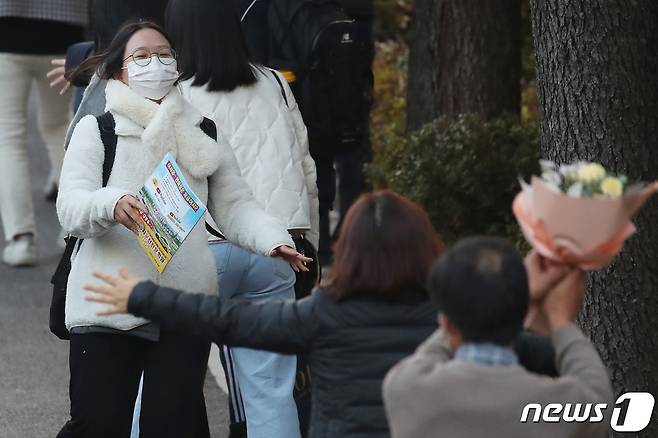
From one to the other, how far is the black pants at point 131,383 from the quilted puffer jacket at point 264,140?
890 millimetres

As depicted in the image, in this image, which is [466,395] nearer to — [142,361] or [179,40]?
[142,361]

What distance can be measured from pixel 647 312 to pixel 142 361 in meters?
1.77

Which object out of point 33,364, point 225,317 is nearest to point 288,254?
point 225,317

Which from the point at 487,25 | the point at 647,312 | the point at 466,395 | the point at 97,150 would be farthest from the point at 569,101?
the point at 487,25

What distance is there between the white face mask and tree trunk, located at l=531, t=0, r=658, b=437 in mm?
1362

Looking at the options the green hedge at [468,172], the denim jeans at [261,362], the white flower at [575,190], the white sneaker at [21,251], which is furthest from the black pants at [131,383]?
the white sneaker at [21,251]

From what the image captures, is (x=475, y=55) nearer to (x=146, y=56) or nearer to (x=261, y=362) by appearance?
(x=261, y=362)

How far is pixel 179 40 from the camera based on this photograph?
531 cm

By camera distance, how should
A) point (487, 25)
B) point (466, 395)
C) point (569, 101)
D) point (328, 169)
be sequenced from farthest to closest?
point (487, 25) → point (328, 169) → point (569, 101) → point (466, 395)

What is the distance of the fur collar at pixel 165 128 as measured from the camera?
4.52 m

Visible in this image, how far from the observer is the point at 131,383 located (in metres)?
4.50

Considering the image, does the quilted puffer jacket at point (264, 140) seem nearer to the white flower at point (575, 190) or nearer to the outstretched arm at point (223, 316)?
the outstretched arm at point (223, 316)

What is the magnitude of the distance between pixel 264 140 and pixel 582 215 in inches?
92.1

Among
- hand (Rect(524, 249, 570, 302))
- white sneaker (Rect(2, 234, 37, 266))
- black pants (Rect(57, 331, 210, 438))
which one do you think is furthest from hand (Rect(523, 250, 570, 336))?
white sneaker (Rect(2, 234, 37, 266))
